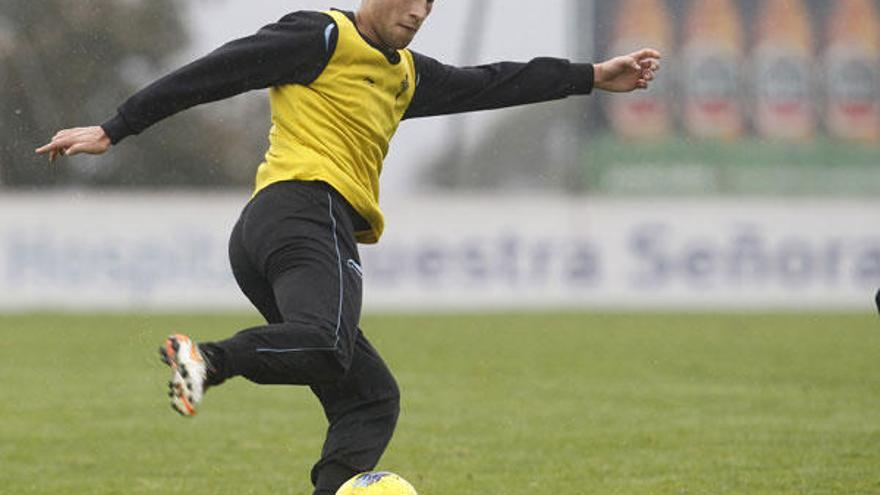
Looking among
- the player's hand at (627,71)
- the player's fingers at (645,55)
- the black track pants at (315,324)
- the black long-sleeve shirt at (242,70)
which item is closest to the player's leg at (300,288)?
the black track pants at (315,324)

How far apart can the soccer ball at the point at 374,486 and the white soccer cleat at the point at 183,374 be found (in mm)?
1041

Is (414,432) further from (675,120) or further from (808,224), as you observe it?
(675,120)

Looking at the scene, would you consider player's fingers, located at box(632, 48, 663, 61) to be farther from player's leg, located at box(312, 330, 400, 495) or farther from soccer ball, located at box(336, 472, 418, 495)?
soccer ball, located at box(336, 472, 418, 495)

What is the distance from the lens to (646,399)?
11.6 metres

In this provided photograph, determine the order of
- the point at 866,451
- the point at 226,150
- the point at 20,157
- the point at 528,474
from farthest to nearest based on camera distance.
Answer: the point at 226,150, the point at 20,157, the point at 866,451, the point at 528,474

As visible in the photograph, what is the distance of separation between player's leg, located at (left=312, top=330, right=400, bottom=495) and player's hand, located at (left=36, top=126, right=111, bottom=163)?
119 cm

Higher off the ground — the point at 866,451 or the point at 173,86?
the point at 173,86

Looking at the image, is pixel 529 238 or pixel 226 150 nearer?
pixel 529 238

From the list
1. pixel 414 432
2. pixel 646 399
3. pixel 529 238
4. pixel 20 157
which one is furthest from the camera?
pixel 20 157

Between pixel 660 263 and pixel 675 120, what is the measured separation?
3598mm

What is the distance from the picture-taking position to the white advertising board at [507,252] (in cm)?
2272

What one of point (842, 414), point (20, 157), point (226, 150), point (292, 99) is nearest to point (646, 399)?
point (842, 414)

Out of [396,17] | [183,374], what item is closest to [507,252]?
[396,17]

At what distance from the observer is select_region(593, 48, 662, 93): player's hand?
634cm
